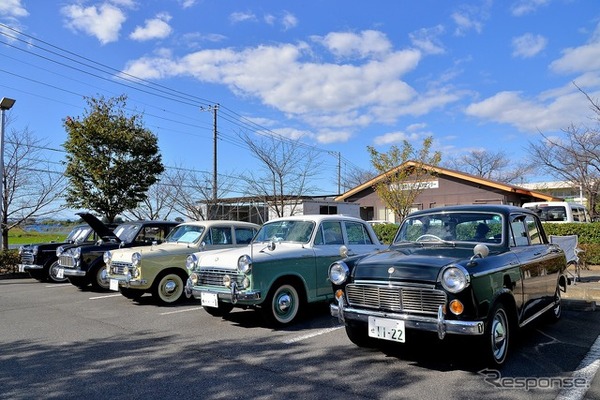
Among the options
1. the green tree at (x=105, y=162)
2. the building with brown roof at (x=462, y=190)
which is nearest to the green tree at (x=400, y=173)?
the building with brown roof at (x=462, y=190)

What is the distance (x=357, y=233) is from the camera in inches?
299

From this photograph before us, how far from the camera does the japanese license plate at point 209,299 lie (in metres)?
6.14

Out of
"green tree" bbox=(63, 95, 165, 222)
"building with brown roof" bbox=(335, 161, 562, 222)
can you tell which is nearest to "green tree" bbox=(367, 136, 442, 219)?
"building with brown roof" bbox=(335, 161, 562, 222)

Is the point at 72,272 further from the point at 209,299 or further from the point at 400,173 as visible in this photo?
the point at 400,173

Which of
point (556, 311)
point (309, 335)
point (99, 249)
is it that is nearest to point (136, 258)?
point (99, 249)

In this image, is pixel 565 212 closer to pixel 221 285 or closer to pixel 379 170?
pixel 379 170

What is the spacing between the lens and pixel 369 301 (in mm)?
4488

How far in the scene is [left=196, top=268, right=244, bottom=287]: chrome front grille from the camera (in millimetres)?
6051

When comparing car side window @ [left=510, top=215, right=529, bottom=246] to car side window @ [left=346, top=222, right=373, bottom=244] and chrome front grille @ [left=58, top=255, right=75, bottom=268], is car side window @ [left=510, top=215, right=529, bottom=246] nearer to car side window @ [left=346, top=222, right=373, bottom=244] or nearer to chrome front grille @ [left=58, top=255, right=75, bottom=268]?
car side window @ [left=346, top=222, right=373, bottom=244]

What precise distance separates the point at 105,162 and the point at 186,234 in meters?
8.71

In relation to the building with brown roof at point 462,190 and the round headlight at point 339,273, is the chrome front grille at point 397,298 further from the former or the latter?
the building with brown roof at point 462,190

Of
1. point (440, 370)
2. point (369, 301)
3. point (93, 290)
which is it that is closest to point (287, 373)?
point (369, 301)

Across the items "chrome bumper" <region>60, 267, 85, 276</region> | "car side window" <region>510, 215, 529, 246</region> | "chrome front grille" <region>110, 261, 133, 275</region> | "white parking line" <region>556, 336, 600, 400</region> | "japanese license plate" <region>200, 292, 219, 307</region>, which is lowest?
"white parking line" <region>556, 336, 600, 400</region>

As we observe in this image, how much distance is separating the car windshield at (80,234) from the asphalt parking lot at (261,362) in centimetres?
565
